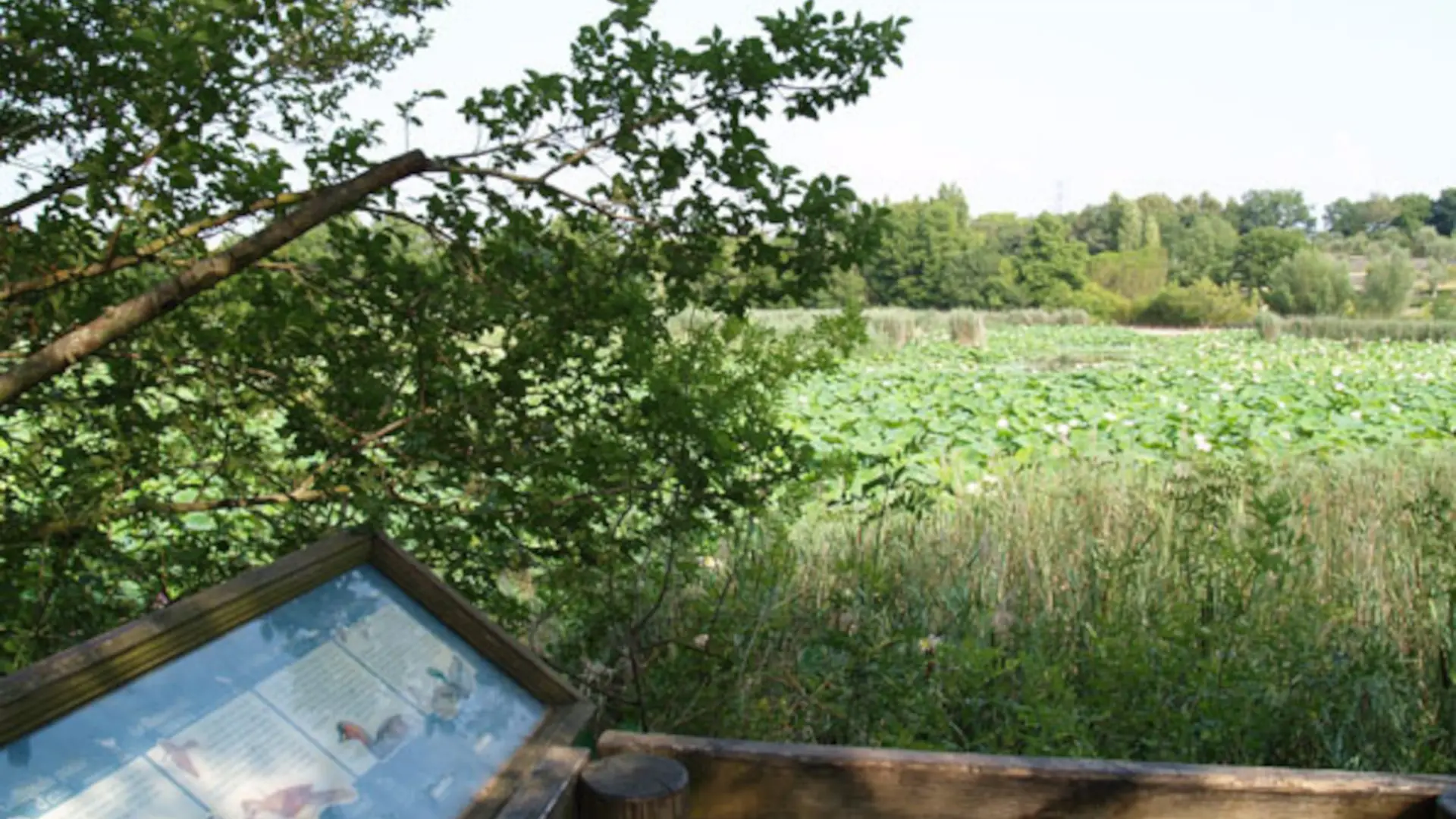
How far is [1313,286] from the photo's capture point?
43.7 m

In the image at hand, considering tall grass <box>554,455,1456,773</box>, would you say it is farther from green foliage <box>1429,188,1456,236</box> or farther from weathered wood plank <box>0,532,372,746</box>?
green foliage <box>1429,188,1456,236</box>

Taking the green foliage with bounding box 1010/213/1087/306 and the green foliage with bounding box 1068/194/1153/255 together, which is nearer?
the green foliage with bounding box 1010/213/1087/306

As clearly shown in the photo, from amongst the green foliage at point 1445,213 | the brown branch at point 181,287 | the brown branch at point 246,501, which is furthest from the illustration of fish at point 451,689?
the green foliage at point 1445,213

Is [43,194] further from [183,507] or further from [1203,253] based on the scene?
[1203,253]

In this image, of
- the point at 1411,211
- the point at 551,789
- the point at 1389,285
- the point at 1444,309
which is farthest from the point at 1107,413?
the point at 1411,211

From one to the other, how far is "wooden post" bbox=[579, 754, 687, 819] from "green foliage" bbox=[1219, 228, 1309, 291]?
2904 inches

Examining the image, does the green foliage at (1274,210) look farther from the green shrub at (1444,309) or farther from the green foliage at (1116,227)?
the green shrub at (1444,309)

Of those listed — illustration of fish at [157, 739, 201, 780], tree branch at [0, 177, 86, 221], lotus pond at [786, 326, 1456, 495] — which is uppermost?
tree branch at [0, 177, 86, 221]

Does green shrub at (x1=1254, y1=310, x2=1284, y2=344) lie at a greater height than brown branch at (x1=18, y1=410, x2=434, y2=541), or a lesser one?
lesser

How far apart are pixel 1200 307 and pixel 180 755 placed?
57171 mm

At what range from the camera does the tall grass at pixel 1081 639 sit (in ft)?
10.4

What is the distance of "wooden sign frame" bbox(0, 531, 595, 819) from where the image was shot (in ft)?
4.26

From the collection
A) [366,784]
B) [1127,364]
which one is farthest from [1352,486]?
[1127,364]

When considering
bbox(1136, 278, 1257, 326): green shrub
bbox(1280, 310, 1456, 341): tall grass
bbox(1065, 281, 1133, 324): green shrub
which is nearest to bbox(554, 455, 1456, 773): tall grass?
bbox(1280, 310, 1456, 341): tall grass
